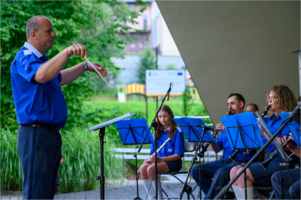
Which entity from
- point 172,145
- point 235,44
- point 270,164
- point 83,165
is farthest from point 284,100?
point 83,165

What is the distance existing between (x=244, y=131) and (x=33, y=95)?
1933mm

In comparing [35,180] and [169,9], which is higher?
[169,9]

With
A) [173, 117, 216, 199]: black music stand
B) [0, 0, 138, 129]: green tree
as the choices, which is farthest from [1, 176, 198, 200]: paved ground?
[0, 0, 138, 129]: green tree

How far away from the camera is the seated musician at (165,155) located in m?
4.14

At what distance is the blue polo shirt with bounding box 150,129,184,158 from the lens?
4266 mm

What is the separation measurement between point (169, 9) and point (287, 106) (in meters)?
2.83

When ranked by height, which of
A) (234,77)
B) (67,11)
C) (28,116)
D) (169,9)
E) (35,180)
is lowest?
(35,180)

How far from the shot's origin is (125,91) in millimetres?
16391

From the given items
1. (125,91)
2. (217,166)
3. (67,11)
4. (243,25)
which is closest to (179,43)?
(243,25)

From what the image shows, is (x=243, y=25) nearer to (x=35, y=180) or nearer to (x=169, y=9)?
(x=169, y=9)

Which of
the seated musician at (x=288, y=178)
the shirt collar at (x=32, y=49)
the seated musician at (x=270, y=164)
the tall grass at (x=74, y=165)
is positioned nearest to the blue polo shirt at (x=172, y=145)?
the seated musician at (x=270, y=164)

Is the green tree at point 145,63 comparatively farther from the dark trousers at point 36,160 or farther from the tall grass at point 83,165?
the dark trousers at point 36,160

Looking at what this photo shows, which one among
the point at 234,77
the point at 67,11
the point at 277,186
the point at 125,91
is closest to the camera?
the point at 277,186

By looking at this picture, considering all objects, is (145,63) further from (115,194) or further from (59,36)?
(115,194)
